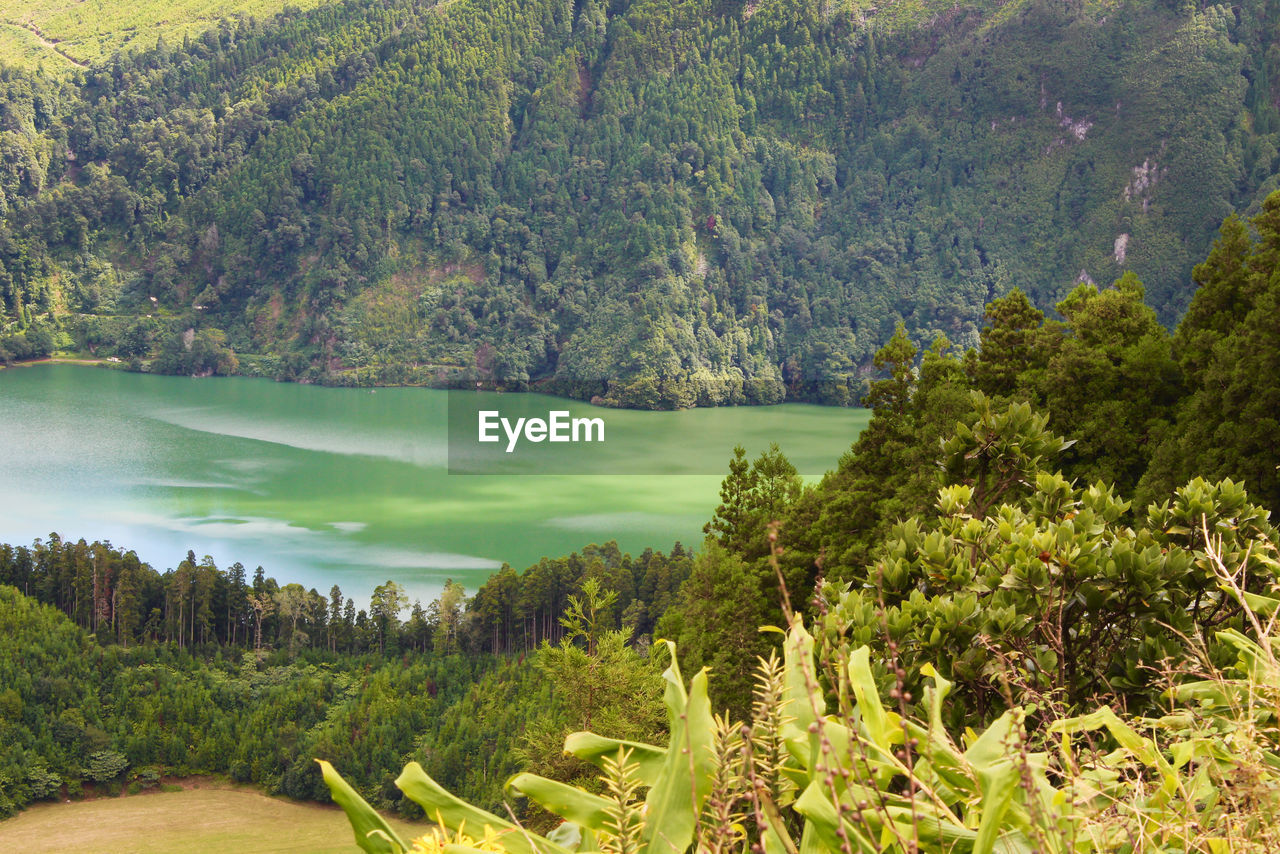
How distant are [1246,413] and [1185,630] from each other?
5509 mm

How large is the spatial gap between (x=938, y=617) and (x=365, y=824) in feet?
6.03

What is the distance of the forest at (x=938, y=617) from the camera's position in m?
1.19

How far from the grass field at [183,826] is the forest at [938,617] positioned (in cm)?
81

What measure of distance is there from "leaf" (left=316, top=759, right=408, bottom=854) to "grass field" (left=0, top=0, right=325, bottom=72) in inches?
3985

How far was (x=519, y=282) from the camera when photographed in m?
75.6

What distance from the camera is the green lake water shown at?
39.4 metres

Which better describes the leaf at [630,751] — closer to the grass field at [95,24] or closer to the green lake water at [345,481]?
the green lake water at [345,481]


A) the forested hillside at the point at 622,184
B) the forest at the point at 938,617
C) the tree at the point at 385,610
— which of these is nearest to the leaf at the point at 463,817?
the forest at the point at 938,617

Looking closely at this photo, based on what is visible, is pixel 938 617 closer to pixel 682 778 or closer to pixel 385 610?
pixel 682 778

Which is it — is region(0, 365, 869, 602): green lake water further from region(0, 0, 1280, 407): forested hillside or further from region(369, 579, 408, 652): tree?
region(0, 0, 1280, 407): forested hillside

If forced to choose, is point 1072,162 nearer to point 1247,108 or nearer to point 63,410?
point 1247,108

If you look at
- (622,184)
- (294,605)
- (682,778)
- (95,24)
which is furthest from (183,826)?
(95,24)

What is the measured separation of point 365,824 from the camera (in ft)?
2.96

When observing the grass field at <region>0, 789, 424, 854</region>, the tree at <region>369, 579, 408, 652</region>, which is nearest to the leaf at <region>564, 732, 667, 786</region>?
the grass field at <region>0, 789, 424, 854</region>
